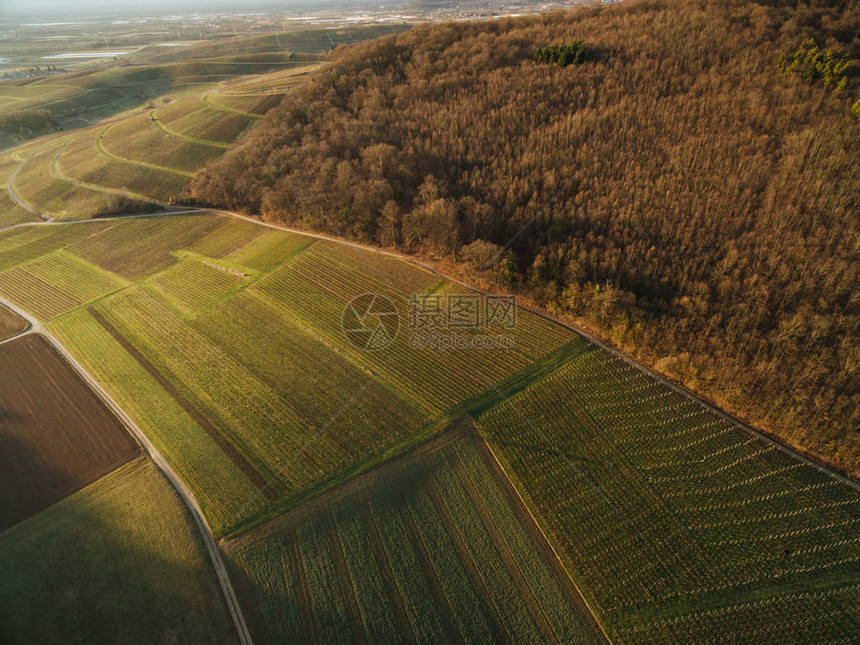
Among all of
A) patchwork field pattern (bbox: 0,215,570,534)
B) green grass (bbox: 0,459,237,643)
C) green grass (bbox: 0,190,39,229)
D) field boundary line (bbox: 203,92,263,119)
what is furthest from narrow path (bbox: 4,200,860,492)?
green grass (bbox: 0,190,39,229)

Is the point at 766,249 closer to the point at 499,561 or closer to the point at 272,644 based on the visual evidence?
the point at 499,561

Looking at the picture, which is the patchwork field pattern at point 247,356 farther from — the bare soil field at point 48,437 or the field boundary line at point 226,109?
the field boundary line at point 226,109

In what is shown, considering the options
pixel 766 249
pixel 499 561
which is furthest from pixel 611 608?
pixel 766 249

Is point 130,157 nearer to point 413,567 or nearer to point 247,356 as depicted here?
point 247,356

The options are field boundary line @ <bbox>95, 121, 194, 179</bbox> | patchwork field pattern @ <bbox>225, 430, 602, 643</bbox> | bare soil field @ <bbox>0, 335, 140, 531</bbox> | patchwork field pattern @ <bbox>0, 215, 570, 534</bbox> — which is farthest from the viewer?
field boundary line @ <bbox>95, 121, 194, 179</bbox>

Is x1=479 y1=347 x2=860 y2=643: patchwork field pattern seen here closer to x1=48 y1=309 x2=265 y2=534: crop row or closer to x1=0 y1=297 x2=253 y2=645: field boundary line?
x1=0 y1=297 x2=253 y2=645: field boundary line

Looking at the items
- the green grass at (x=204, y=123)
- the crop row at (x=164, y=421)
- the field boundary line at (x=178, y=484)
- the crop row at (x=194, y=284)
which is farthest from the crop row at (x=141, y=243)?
the green grass at (x=204, y=123)
